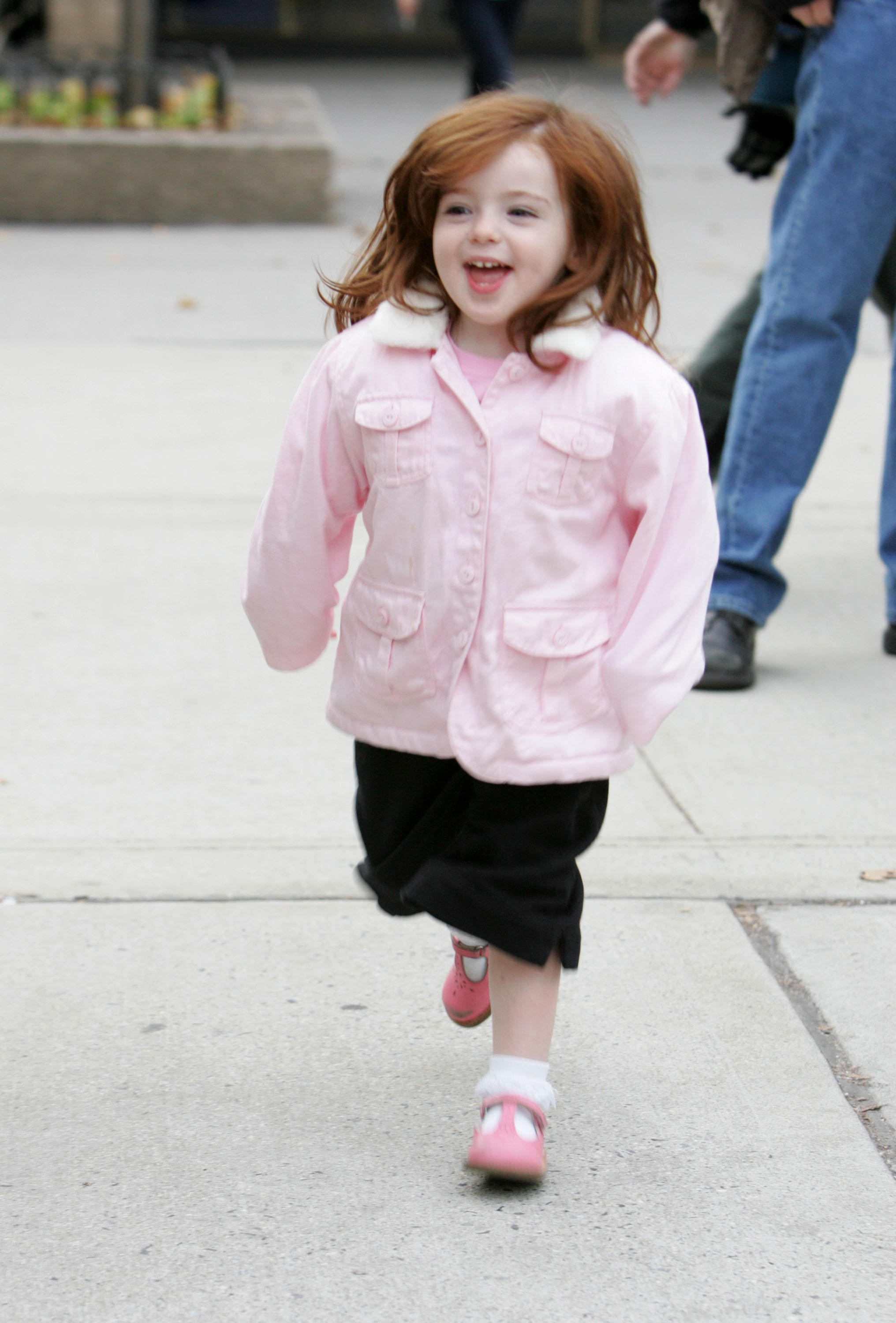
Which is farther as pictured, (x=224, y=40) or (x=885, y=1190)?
(x=224, y=40)

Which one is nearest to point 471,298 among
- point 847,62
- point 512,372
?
point 512,372

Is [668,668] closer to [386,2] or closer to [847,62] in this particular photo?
[847,62]

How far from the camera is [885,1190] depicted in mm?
2074

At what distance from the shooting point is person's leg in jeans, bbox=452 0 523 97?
1015 cm

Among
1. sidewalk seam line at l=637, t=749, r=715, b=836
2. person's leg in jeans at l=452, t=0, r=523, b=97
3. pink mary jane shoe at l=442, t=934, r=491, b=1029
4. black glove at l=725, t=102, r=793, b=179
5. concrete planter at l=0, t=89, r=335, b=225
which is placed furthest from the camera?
person's leg in jeans at l=452, t=0, r=523, b=97

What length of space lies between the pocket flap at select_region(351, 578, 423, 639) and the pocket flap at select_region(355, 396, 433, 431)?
0.64 feet

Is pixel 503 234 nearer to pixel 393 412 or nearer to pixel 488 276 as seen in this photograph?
pixel 488 276

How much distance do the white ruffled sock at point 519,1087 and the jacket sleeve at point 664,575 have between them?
42cm

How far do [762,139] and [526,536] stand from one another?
227 centimetres

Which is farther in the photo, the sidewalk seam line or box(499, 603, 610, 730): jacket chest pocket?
the sidewalk seam line

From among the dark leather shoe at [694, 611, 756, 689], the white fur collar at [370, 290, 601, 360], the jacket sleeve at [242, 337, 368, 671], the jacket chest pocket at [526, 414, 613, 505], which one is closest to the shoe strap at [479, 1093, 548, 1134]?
the jacket sleeve at [242, 337, 368, 671]

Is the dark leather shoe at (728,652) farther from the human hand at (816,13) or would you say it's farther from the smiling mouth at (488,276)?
the smiling mouth at (488,276)

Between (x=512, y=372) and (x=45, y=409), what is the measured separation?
3893mm

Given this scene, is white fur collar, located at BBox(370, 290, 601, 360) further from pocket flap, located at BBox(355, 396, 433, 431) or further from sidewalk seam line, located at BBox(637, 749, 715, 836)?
sidewalk seam line, located at BBox(637, 749, 715, 836)
